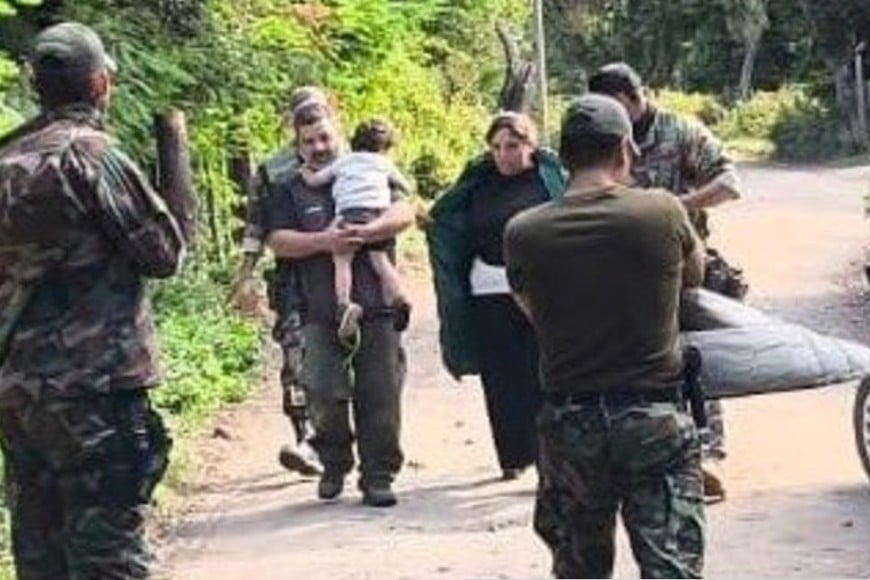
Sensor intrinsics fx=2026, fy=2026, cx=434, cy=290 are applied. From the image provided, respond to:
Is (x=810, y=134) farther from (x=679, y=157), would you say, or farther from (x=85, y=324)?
(x=85, y=324)

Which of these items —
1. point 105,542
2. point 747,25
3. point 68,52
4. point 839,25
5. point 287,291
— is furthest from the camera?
point 747,25

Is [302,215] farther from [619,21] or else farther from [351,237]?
[619,21]

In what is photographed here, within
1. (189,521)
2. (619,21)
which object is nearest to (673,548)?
(189,521)

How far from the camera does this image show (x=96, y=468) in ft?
19.6

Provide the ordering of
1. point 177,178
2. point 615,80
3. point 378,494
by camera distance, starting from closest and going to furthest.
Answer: point 177,178, point 615,80, point 378,494

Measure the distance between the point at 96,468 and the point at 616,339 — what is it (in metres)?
1.58

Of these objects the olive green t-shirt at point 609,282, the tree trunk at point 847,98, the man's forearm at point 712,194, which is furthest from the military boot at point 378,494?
the tree trunk at point 847,98

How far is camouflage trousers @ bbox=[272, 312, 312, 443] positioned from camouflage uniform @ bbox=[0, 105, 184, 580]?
4.05 metres

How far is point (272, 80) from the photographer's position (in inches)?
650

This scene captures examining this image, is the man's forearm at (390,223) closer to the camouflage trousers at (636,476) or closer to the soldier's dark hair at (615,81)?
the soldier's dark hair at (615,81)

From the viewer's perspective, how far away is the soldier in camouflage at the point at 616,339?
5703mm

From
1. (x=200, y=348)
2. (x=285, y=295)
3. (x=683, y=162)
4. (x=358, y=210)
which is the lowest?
(x=200, y=348)

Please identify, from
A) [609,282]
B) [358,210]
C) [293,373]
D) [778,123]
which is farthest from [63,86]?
[778,123]

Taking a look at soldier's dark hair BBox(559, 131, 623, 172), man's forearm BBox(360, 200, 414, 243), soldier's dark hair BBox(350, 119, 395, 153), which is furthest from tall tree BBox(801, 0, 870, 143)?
soldier's dark hair BBox(559, 131, 623, 172)
